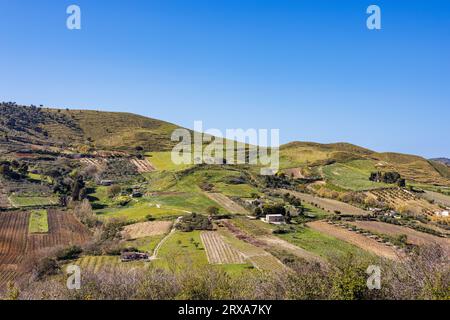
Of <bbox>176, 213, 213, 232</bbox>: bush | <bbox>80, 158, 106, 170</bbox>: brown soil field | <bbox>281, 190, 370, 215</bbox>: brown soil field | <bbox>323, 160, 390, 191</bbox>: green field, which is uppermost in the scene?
<bbox>80, 158, 106, 170</bbox>: brown soil field

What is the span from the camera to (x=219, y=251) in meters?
58.0

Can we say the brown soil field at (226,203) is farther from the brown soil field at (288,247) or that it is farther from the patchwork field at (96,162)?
the patchwork field at (96,162)

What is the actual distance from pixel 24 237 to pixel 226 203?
135 ft

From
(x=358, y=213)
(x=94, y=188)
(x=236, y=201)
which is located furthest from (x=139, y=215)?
(x=358, y=213)

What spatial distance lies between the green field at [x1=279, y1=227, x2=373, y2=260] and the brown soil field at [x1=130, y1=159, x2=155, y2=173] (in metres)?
78.8

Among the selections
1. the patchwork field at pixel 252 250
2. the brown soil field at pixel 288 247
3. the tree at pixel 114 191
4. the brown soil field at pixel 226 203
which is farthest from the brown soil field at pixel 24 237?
the brown soil field at pixel 288 247

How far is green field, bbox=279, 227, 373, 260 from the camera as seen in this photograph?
57.5m

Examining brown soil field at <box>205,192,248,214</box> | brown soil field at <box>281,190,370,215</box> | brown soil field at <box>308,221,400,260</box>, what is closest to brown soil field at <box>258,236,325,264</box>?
brown soil field at <box>308,221,400,260</box>

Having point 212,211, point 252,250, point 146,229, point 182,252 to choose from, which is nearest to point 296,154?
point 212,211

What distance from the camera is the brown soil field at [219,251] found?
5360 centimetres

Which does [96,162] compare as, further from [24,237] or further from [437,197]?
[437,197]

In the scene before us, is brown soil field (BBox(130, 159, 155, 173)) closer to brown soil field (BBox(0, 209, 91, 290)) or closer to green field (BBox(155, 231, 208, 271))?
brown soil field (BBox(0, 209, 91, 290))

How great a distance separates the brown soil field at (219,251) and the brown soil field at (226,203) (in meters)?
18.8

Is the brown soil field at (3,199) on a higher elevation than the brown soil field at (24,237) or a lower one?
higher
